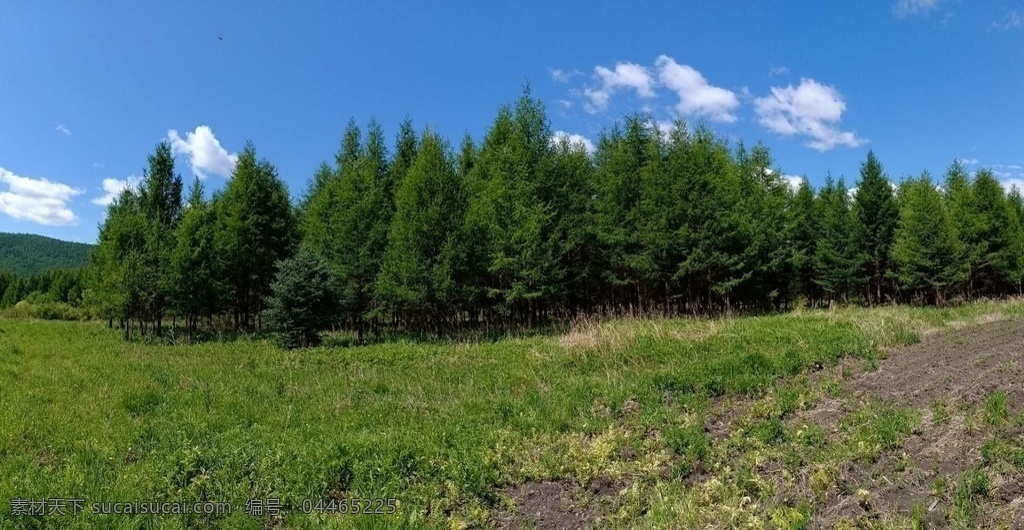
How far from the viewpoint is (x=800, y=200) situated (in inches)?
1399

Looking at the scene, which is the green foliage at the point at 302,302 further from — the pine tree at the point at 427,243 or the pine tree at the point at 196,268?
the pine tree at the point at 196,268

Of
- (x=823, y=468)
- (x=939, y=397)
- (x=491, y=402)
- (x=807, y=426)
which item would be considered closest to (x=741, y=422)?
(x=807, y=426)

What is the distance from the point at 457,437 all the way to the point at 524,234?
1582 cm

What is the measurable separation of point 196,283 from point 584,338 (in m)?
20.7

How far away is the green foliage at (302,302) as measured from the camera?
20.2 m

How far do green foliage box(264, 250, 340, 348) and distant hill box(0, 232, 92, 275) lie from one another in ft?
611

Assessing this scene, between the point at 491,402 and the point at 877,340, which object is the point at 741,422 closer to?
the point at 491,402

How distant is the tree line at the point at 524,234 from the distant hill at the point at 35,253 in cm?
17715

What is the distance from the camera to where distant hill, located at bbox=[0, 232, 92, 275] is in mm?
167875

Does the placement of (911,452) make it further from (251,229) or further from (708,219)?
(251,229)

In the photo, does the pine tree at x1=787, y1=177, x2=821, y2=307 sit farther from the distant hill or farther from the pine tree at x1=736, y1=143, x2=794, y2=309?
the distant hill

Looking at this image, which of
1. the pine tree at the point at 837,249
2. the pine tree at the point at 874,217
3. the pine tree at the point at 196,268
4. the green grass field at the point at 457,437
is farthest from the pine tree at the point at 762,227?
the pine tree at the point at 196,268

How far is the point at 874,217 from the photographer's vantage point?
33.1 meters

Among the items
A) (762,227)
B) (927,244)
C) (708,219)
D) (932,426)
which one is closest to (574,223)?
(708,219)
